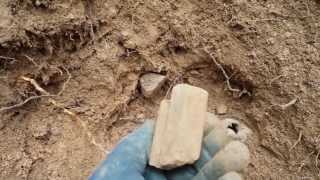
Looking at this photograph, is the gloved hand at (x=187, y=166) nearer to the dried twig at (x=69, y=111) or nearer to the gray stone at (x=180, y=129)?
the gray stone at (x=180, y=129)

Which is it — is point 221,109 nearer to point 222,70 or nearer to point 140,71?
point 222,70

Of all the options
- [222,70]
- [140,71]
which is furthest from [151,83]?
[222,70]

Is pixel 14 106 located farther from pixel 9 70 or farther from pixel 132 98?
pixel 132 98

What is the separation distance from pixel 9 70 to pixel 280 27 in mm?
1137

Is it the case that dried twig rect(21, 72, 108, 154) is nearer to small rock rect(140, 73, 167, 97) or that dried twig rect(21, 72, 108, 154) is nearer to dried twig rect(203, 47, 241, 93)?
small rock rect(140, 73, 167, 97)

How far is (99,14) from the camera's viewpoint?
1971 millimetres

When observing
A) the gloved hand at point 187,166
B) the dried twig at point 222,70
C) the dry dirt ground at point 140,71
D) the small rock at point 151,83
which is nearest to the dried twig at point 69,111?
the dry dirt ground at point 140,71

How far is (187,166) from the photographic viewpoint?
145cm

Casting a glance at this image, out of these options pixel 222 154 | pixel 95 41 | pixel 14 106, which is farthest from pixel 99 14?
pixel 222 154

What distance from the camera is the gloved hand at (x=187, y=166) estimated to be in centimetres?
132

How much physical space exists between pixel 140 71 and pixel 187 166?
2.13ft

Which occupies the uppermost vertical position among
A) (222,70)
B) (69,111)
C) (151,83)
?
(222,70)

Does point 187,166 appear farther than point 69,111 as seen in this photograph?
No

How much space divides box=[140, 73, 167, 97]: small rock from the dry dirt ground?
3 cm
